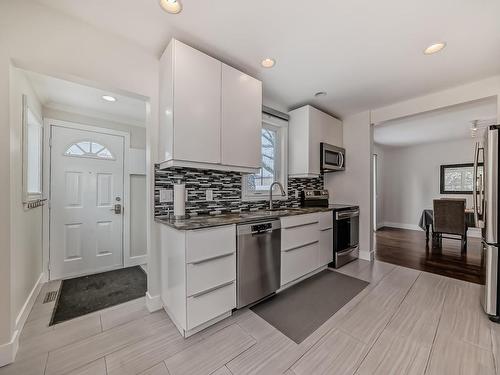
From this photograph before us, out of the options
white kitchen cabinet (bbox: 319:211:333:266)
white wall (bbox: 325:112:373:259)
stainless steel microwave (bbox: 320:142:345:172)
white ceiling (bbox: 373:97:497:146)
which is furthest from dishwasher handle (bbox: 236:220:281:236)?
white ceiling (bbox: 373:97:497:146)

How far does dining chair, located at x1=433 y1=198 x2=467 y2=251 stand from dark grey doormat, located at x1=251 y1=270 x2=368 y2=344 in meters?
2.79

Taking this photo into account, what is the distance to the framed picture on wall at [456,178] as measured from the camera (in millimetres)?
4969

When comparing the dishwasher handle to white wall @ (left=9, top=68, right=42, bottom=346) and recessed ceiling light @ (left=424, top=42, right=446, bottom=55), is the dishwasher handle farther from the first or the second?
recessed ceiling light @ (left=424, top=42, right=446, bottom=55)

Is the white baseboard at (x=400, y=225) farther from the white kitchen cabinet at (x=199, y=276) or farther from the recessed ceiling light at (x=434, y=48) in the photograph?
the white kitchen cabinet at (x=199, y=276)

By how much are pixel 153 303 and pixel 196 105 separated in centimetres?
188

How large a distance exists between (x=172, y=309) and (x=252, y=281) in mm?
711

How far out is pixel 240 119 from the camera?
6.86ft

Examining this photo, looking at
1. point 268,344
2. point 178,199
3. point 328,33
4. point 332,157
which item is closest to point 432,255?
point 332,157

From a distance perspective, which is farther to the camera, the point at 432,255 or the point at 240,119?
the point at 432,255

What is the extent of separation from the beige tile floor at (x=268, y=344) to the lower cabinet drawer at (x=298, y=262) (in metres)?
0.56

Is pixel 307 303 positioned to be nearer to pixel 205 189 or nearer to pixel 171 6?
pixel 205 189

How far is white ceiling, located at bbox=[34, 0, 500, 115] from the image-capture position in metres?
1.44

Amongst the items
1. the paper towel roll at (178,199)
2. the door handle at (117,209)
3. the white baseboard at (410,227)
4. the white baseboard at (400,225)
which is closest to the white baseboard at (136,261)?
the door handle at (117,209)

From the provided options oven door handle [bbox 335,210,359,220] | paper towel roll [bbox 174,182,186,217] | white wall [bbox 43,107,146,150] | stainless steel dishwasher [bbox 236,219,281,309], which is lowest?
stainless steel dishwasher [bbox 236,219,281,309]
